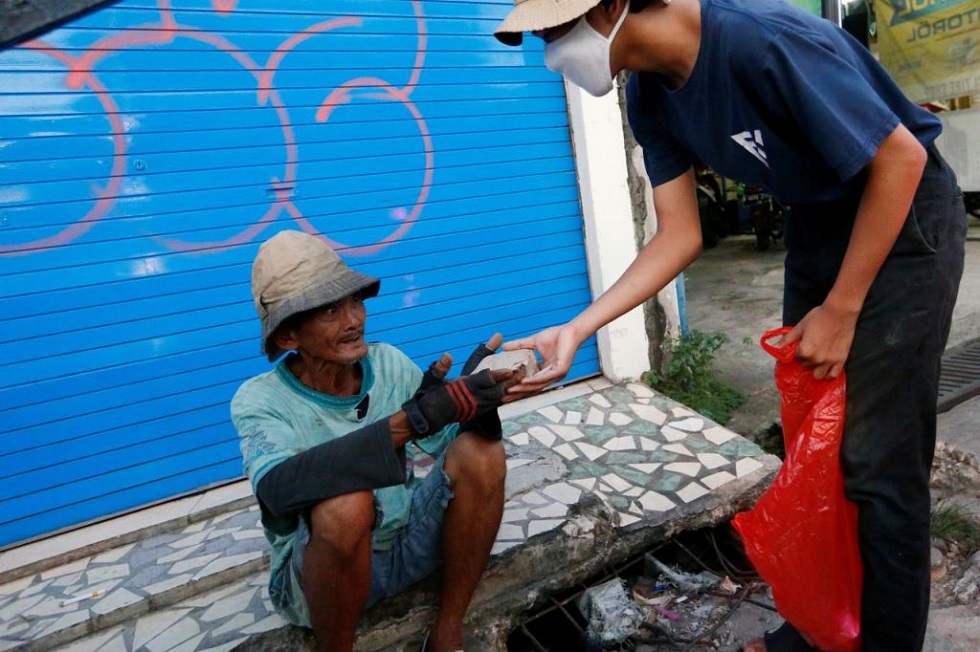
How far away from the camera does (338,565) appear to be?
161cm

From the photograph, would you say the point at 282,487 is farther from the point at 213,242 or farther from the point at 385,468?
the point at 213,242

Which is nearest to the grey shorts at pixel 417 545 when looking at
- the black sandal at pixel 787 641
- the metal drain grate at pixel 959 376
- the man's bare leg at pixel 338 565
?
the man's bare leg at pixel 338 565

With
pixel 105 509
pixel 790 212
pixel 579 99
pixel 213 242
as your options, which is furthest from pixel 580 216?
pixel 105 509

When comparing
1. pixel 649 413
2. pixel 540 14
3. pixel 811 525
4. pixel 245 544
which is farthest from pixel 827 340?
pixel 245 544

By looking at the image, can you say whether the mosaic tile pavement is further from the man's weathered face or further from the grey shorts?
the man's weathered face

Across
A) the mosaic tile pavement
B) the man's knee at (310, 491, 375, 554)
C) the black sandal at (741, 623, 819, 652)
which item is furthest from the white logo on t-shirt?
the mosaic tile pavement

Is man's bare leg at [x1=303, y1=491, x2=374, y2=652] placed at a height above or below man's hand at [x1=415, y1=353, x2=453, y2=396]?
below

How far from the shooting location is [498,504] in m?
1.88

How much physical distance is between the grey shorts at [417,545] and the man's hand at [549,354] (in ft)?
1.33

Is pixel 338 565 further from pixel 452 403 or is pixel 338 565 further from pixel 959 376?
pixel 959 376

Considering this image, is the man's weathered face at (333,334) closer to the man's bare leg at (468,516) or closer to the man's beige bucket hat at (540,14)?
the man's bare leg at (468,516)

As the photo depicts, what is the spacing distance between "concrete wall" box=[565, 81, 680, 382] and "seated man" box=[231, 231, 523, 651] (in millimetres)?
2350

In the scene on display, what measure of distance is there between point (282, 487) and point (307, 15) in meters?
2.87

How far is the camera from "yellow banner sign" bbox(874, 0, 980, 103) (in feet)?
23.5
